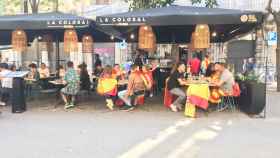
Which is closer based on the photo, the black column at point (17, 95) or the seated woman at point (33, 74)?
the black column at point (17, 95)

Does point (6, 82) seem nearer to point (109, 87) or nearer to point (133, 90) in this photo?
point (109, 87)

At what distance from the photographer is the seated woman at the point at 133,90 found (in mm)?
12828

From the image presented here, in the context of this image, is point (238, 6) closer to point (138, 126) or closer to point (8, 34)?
point (8, 34)

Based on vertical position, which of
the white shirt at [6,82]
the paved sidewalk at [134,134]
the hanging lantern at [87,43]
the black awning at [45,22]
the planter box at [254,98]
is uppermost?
the black awning at [45,22]

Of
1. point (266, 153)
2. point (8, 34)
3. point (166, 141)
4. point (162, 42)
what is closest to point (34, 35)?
point (8, 34)

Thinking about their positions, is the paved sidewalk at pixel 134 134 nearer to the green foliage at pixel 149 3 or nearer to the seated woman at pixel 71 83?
the seated woman at pixel 71 83

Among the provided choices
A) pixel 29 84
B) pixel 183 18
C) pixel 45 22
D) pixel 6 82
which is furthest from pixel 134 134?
pixel 29 84

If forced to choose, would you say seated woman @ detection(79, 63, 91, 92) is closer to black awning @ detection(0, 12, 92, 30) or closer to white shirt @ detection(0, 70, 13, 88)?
white shirt @ detection(0, 70, 13, 88)

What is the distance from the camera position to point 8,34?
18.4 metres

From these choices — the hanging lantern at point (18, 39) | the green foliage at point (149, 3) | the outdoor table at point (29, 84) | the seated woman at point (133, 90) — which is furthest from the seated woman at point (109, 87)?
the green foliage at point (149, 3)

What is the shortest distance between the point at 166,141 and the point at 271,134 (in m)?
2.32

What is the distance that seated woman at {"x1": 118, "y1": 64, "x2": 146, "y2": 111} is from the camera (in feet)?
42.1

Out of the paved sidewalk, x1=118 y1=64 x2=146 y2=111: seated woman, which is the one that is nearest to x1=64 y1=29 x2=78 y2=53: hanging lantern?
the paved sidewalk

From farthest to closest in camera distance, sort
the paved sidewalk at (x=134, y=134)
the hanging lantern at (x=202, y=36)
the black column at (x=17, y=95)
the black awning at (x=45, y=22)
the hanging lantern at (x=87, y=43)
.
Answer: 1. the hanging lantern at (x=87, y=43)
2. the hanging lantern at (x=202, y=36)
3. the black awning at (x=45, y=22)
4. the black column at (x=17, y=95)
5. the paved sidewalk at (x=134, y=134)
